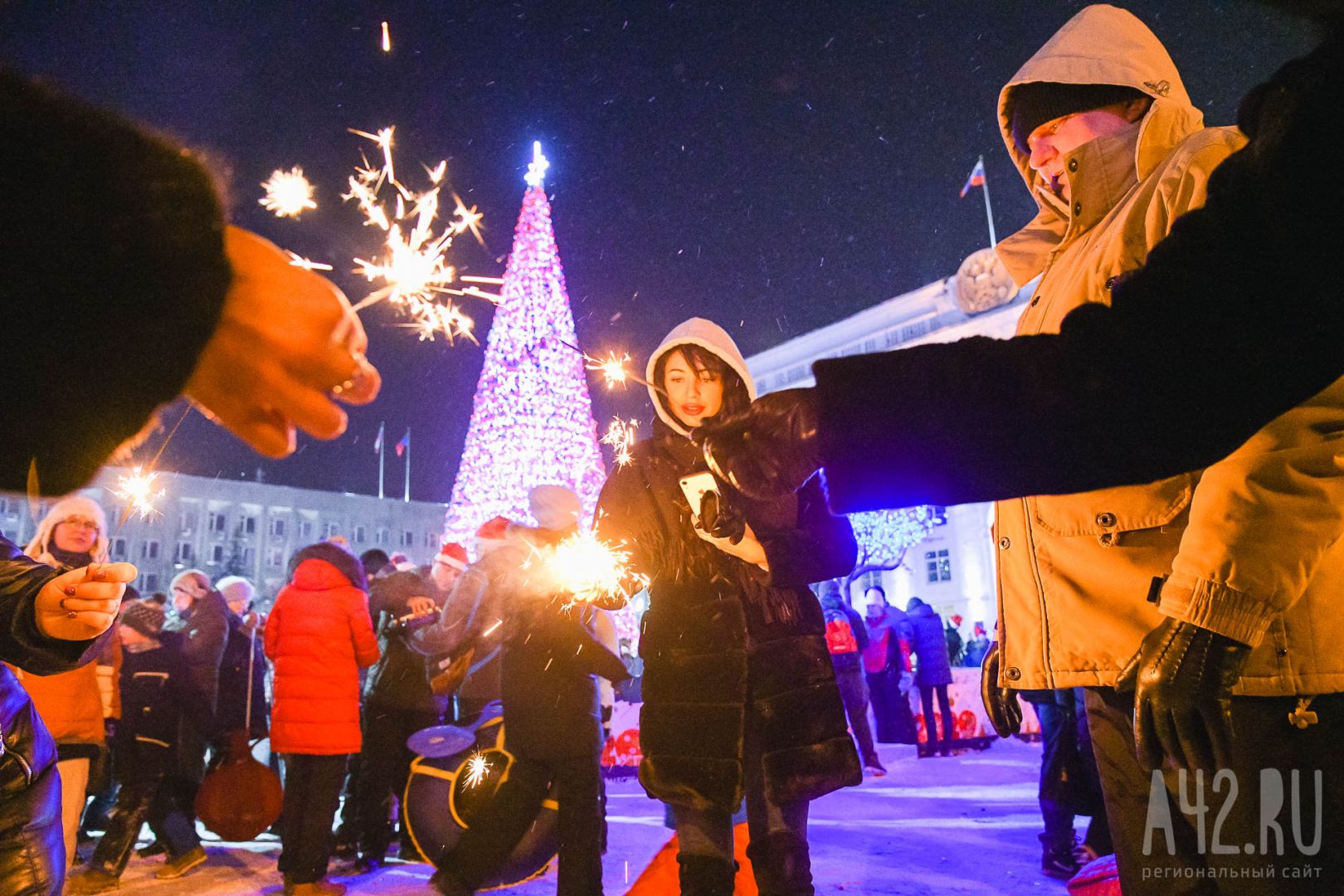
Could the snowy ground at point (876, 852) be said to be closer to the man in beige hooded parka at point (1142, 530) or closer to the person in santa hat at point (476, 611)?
the person in santa hat at point (476, 611)

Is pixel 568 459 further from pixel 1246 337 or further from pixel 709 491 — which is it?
pixel 1246 337

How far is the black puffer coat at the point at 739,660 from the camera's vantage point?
282 centimetres

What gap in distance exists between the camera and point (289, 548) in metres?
65.8

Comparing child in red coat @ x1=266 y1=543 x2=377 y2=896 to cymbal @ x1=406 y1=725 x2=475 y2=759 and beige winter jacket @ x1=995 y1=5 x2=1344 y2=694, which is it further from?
beige winter jacket @ x1=995 y1=5 x2=1344 y2=694

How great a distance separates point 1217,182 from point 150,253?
4.91 ft

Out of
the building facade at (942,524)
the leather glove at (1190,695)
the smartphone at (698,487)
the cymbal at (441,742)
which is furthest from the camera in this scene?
the building facade at (942,524)

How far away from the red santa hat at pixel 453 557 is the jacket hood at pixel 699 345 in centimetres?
389

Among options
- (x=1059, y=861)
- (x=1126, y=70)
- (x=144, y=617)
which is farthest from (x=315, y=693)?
(x=1126, y=70)

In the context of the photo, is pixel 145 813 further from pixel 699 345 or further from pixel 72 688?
pixel 699 345

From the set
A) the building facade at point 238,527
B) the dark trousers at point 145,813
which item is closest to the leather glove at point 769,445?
the dark trousers at point 145,813

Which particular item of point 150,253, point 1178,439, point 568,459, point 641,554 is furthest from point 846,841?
point 568,459

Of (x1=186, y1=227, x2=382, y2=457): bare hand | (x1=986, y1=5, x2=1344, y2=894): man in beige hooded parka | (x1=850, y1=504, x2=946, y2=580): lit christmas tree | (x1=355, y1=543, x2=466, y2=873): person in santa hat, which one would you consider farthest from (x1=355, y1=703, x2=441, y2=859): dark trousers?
(x1=850, y1=504, x2=946, y2=580): lit christmas tree

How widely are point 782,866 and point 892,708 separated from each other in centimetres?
1064

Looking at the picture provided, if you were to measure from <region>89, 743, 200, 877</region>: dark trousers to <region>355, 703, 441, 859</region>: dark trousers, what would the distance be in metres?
1.38
